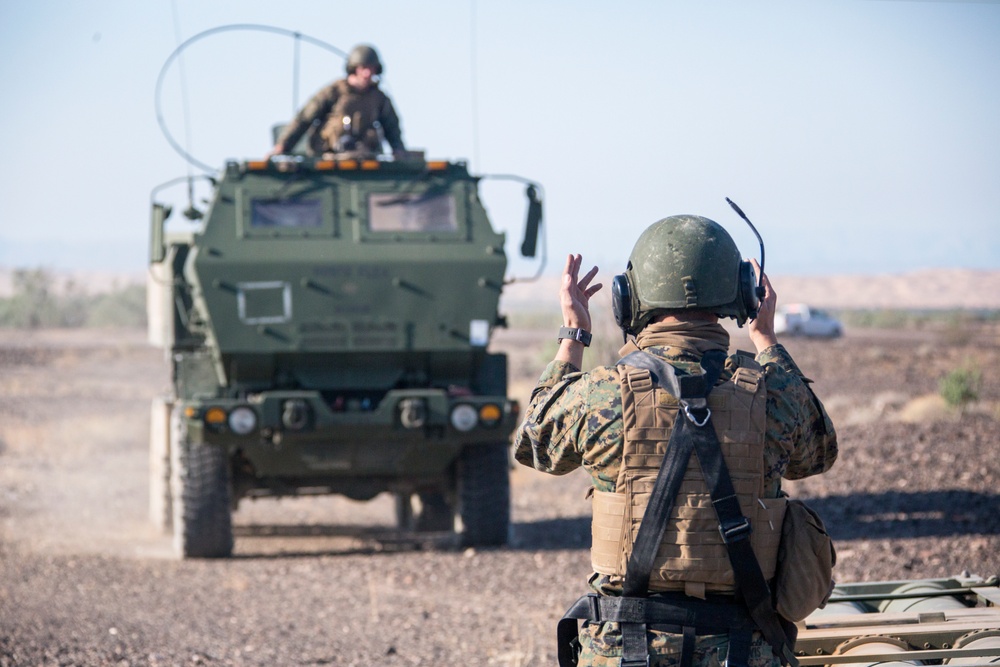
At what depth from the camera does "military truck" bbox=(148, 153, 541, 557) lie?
8.50 m

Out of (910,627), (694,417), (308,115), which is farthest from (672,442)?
(308,115)

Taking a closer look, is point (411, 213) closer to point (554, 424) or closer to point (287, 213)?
point (287, 213)

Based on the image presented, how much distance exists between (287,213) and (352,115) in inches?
41.2

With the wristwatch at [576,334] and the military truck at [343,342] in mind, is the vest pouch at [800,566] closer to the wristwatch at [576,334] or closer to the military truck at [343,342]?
the wristwatch at [576,334]

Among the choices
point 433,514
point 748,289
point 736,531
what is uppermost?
point 748,289

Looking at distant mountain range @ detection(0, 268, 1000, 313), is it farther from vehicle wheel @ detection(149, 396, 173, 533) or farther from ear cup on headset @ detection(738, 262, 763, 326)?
ear cup on headset @ detection(738, 262, 763, 326)

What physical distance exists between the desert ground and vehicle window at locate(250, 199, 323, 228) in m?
2.17

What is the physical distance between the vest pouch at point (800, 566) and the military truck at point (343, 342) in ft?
17.8

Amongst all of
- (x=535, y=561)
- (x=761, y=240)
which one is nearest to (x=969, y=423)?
(x=535, y=561)

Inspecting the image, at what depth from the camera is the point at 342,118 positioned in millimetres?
9508

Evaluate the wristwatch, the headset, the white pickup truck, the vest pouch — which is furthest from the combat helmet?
the white pickup truck

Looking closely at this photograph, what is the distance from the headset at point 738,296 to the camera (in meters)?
3.19

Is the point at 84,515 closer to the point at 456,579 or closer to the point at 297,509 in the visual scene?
the point at 297,509

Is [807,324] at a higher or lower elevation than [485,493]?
lower
